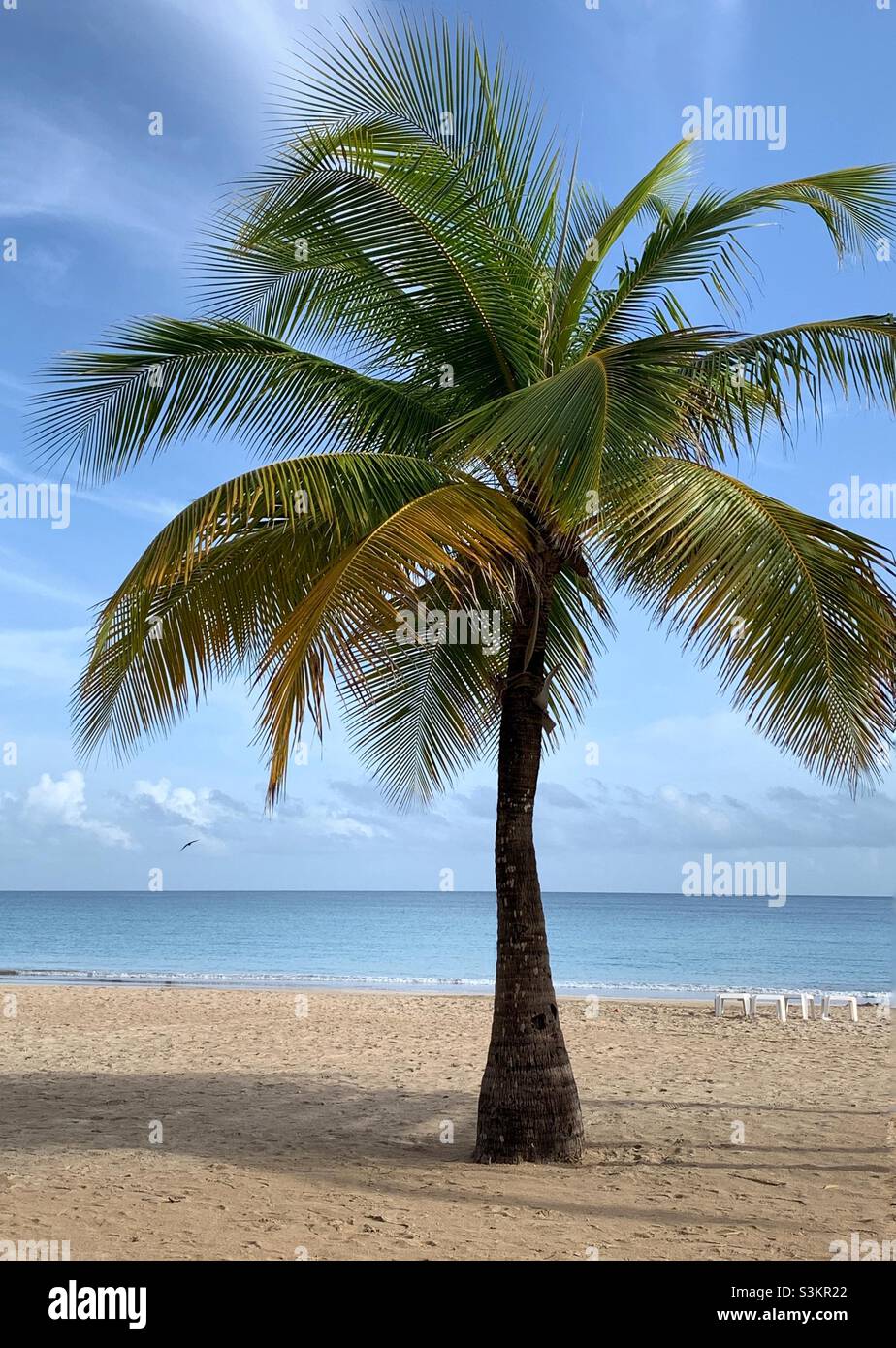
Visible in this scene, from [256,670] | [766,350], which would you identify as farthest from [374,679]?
[766,350]

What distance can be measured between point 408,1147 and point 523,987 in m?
1.70

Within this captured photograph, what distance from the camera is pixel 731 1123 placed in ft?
30.5

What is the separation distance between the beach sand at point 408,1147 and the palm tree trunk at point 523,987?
0.29m

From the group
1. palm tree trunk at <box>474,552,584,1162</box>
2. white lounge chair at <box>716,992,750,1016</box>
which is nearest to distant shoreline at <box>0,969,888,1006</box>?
white lounge chair at <box>716,992,750,1016</box>

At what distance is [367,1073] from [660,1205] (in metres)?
5.85

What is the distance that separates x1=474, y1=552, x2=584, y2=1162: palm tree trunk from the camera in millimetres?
7648

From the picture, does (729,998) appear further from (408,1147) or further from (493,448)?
(493,448)

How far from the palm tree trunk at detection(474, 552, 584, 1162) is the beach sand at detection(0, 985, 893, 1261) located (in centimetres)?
29

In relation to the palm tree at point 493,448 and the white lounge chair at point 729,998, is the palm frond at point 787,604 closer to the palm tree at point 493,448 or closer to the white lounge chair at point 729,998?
the palm tree at point 493,448

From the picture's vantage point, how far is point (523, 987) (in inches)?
305

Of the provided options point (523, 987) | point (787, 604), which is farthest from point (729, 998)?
point (787, 604)

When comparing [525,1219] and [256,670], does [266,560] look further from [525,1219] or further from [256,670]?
[525,1219]
